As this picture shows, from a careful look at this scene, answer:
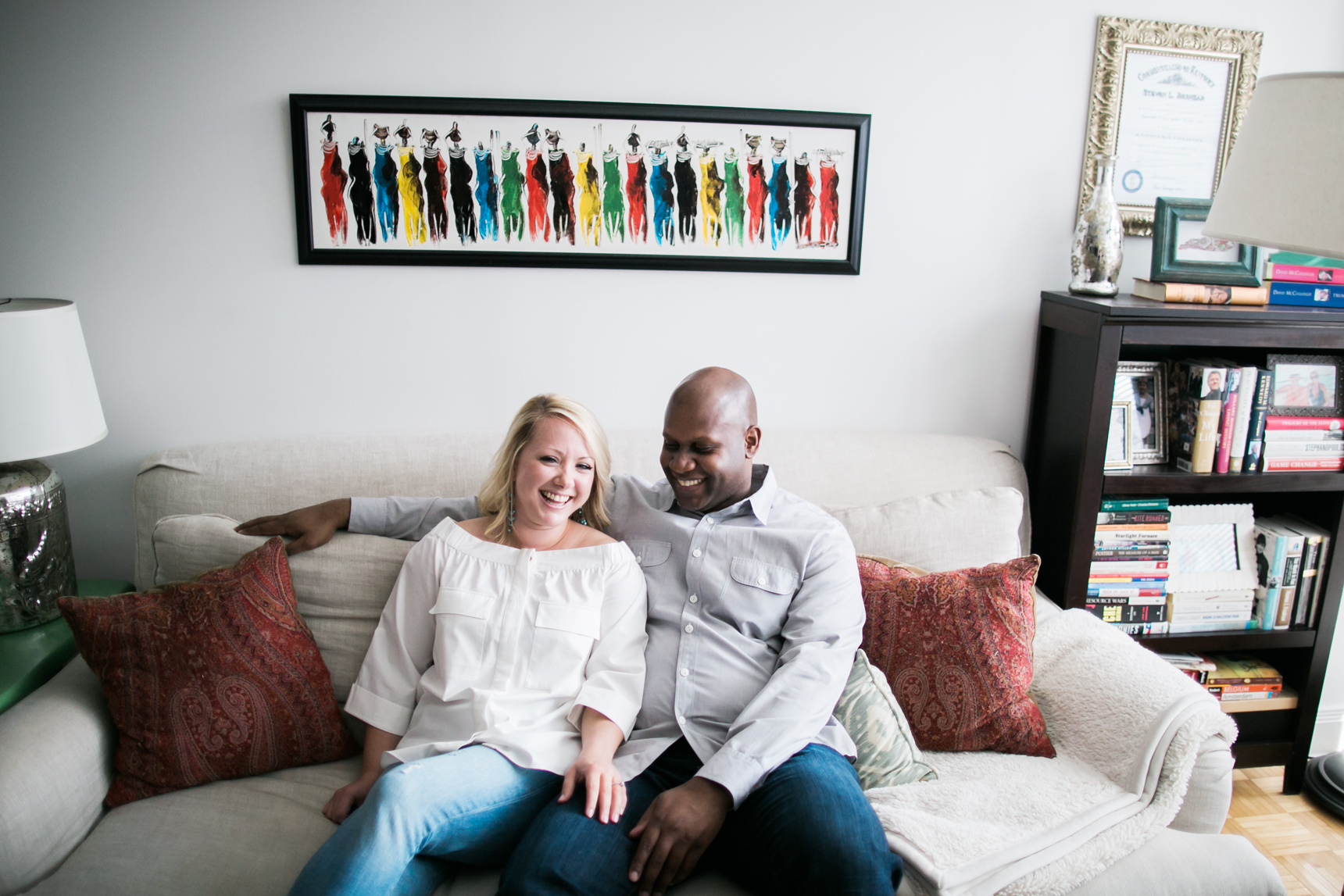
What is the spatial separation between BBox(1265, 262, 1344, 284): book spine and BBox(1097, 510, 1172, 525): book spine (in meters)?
0.63

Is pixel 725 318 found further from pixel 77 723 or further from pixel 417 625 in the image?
pixel 77 723

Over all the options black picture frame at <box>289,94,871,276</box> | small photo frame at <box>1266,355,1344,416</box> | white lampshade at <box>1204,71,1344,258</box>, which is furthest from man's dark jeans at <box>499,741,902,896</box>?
small photo frame at <box>1266,355,1344,416</box>

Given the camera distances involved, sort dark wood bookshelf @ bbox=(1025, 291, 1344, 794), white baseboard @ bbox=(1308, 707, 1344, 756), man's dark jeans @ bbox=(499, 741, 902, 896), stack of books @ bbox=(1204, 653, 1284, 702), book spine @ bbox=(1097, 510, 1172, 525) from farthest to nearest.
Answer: white baseboard @ bbox=(1308, 707, 1344, 756) → stack of books @ bbox=(1204, 653, 1284, 702) → book spine @ bbox=(1097, 510, 1172, 525) → dark wood bookshelf @ bbox=(1025, 291, 1344, 794) → man's dark jeans @ bbox=(499, 741, 902, 896)

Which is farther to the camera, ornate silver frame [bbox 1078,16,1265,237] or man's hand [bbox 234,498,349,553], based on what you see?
ornate silver frame [bbox 1078,16,1265,237]

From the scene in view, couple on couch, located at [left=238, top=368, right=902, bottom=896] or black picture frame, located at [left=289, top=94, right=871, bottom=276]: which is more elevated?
black picture frame, located at [left=289, top=94, right=871, bottom=276]

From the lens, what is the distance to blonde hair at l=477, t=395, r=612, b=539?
1.59 metres

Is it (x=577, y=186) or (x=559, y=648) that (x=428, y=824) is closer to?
(x=559, y=648)

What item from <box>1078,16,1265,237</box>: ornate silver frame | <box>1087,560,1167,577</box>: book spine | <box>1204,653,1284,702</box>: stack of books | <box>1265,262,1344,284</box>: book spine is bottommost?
<box>1204,653,1284,702</box>: stack of books

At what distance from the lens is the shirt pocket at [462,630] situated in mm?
1499

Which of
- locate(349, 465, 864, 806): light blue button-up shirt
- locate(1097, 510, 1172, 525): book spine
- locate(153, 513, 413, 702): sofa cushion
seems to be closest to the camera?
locate(349, 465, 864, 806): light blue button-up shirt

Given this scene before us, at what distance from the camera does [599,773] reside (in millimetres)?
1341

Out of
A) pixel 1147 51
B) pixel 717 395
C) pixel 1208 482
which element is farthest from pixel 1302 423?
pixel 717 395

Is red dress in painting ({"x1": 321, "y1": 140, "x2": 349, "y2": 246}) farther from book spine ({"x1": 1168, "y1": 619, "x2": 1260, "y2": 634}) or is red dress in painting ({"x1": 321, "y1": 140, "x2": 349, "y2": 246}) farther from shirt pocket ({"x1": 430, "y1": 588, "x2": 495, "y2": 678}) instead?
book spine ({"x1": 1168, "y1": 619, "x2": 1260, "y2": 634})

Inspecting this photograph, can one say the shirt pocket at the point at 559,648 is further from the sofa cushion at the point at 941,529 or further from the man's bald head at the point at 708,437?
the sofa cushion at the point at 941,529
